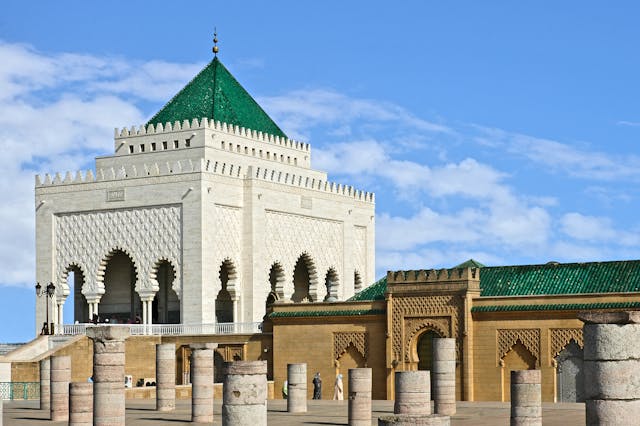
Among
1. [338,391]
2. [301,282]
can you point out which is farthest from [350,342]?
[301,282]

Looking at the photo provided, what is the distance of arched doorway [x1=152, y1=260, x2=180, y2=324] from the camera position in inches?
1449

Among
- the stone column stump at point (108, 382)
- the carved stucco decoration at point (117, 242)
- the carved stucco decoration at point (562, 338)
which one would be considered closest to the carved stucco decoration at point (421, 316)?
the carved stucco decoration at point (562, 338)

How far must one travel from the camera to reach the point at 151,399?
27.4 metres

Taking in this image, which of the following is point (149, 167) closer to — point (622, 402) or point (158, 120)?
point (158, 120)

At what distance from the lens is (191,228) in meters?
34.7

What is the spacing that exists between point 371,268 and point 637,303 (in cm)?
1839

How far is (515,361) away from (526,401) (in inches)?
377

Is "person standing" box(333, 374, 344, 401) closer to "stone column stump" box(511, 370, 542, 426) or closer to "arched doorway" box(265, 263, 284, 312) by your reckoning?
"arched doorway" box(265, 263, 284, 312)

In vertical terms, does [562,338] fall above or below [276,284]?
below

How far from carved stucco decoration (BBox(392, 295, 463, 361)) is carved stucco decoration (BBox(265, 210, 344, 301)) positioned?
10289 mm

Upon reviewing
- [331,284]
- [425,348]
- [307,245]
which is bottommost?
[425,348]

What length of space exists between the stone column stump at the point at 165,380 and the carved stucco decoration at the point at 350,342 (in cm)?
558

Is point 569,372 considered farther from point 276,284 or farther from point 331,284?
point 331,284

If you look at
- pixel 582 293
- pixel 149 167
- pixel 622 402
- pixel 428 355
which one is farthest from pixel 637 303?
pixel 149 167
